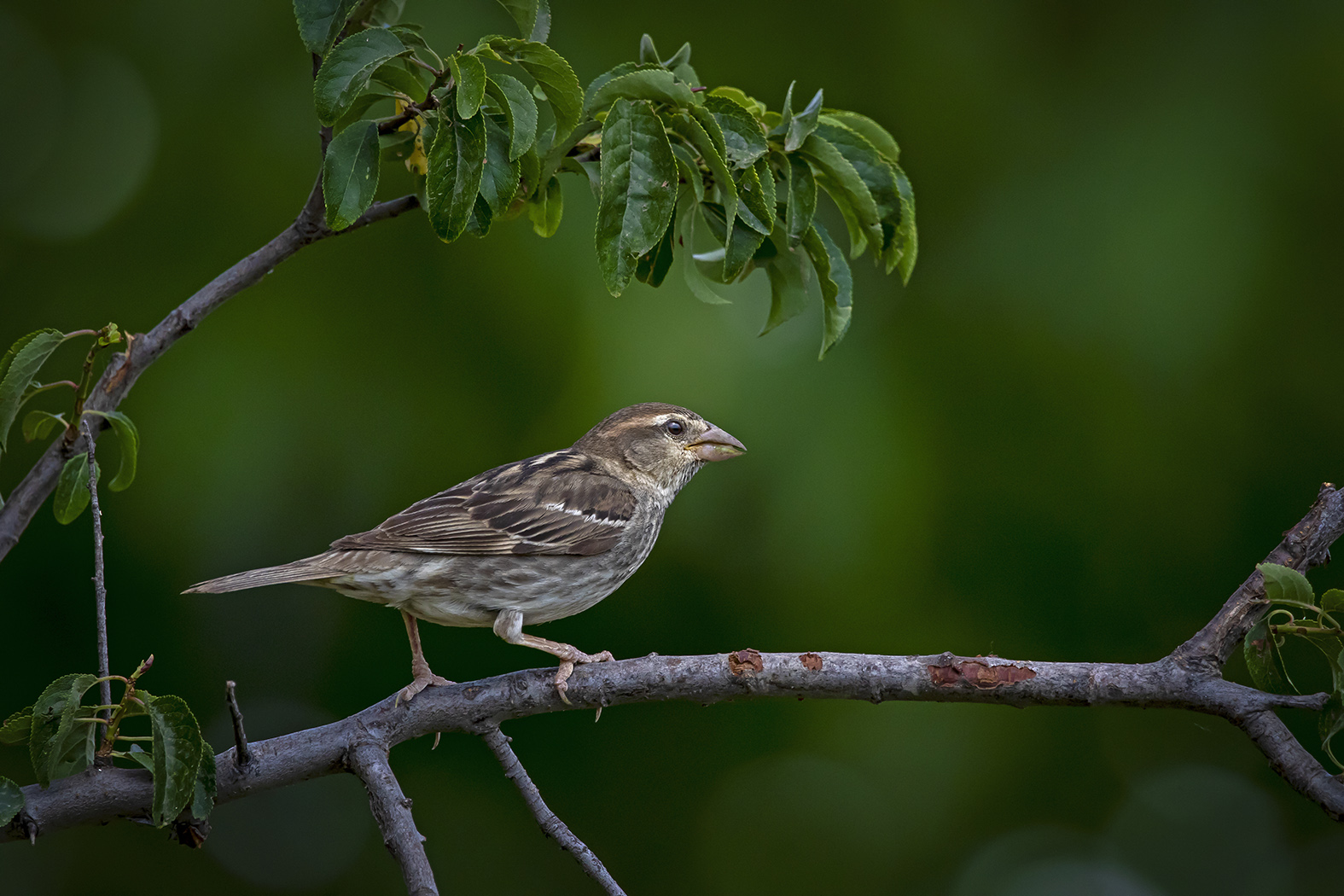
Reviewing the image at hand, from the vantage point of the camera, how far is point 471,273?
22.4ft

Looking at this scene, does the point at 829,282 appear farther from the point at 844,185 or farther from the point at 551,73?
the point at 551,73

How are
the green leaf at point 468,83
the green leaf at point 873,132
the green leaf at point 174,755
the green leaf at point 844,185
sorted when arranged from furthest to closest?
the green leaf at point 873,132 → the green leaf at point 844,185 → the green leaf at point 174,755 → the green leaf at point 468,83

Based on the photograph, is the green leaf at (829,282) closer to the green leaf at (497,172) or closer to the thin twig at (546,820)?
the green leaf at (497,172)

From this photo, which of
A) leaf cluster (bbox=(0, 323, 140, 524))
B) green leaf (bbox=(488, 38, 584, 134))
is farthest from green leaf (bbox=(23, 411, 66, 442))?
green leaf (bbox=(488, 38, 584, 134))

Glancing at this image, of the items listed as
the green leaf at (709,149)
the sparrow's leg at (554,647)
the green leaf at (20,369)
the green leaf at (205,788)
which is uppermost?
the green leaf at (709,149)

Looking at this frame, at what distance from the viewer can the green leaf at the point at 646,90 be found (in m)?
2.72

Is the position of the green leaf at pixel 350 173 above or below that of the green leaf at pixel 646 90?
below

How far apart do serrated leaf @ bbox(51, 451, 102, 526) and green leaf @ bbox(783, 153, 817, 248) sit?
192 centimetres

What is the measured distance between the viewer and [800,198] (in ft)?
10.0

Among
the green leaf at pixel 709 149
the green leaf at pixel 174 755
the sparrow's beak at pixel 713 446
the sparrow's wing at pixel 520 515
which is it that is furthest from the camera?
the sparrow's beak at pixel 713 446

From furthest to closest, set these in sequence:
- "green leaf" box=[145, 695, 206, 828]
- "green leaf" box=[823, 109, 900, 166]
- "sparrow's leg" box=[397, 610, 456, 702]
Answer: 1. "green leaf" box=[823, 109, 900, 166]
2. "sparrow's leg" box=[397, 610, 456, 702]
3. "green leaf" box=[145, 695, 206, 828]

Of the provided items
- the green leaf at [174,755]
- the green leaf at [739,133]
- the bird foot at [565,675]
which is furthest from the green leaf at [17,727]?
the green leaf at [739,133]

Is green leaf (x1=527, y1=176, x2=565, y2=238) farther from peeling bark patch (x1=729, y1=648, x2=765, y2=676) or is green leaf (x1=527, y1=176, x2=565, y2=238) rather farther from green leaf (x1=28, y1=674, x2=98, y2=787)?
green leaf (x1=28, y1=674, x2=98, y2=787)

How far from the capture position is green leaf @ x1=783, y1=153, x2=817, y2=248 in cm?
298
